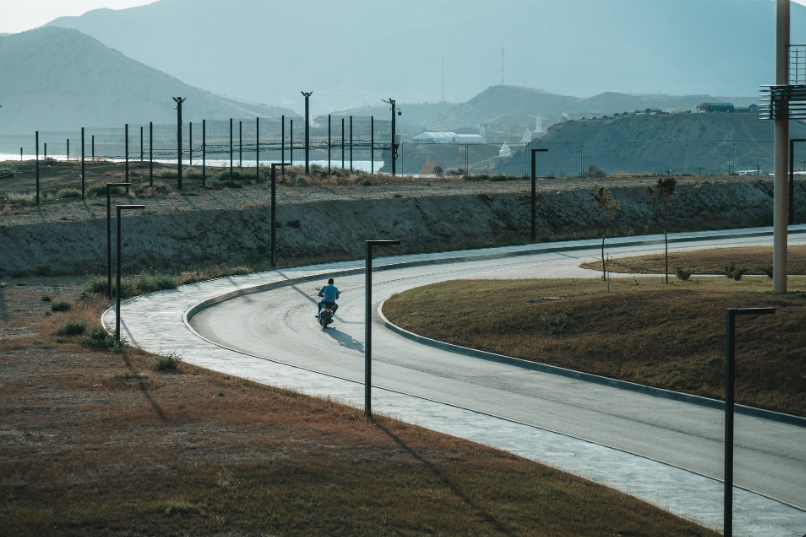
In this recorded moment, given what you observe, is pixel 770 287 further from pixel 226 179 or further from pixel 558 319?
pixel 226 179

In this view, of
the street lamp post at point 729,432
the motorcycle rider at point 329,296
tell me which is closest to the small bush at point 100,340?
the motorcycle rider at point 329,296

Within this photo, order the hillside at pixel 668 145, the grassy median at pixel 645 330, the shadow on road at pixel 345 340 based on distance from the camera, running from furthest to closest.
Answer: the hillside at pixel 668 145, the shadow on road at pixel 345 340, the grassy median at pixel 645 330

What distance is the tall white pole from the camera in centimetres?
2006

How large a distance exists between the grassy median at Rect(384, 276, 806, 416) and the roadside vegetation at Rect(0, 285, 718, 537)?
264 inches

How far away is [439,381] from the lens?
18094 mm

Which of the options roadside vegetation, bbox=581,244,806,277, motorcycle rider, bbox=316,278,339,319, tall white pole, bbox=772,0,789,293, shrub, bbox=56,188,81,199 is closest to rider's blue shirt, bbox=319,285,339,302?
motorcycle rider, bbox=316,278,339,319

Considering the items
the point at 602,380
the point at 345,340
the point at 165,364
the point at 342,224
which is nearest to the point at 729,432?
the point at 602,380

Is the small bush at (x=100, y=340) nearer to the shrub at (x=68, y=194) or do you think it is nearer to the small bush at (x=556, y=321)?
the small bush at (x=556, y=321)

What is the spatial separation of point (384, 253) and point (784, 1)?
25.3 metres

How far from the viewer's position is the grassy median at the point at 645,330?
16141 mm

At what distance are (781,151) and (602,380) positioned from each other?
8.33m

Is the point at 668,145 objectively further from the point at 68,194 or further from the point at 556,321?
the point at 556,321

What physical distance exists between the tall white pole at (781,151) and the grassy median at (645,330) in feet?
2.88

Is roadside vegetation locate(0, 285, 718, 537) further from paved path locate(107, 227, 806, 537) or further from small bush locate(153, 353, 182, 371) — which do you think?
small bush locate(153, 353, 182, 371)
